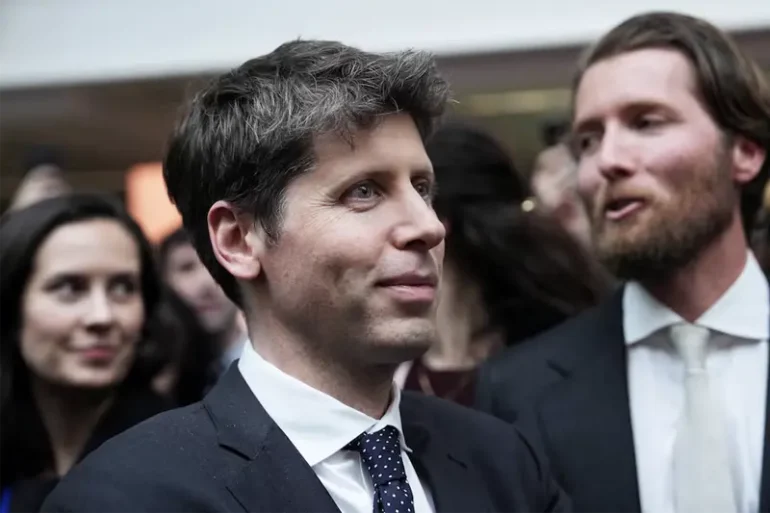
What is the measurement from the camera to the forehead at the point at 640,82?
2.30 metres

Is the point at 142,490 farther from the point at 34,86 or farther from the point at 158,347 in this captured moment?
the point at 34,86

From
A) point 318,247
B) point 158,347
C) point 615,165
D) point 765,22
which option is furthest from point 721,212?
point 765,22

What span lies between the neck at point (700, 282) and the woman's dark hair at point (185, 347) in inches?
54.2

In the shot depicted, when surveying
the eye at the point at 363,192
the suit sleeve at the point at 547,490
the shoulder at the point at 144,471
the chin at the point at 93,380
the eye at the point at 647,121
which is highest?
the eye at the point at 363,192

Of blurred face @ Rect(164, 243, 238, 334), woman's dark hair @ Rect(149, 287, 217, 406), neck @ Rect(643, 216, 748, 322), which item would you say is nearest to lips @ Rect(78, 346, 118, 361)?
woman's dark hair @ Rect(149, 287, 217, 406)

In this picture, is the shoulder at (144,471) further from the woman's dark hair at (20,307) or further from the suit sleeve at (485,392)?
the woman's dark hair at (20,307)

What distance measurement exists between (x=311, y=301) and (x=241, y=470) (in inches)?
11.3

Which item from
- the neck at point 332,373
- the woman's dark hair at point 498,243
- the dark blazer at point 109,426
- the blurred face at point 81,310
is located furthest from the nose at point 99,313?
the neck at point 332,373

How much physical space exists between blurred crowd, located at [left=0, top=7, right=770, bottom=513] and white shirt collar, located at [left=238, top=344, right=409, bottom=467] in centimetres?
77

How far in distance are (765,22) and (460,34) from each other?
1.46 m

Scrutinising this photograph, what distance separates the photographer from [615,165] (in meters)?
2.27

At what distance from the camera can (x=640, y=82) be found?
7.63 feet

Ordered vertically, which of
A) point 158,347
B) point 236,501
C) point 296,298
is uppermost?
point 296,298

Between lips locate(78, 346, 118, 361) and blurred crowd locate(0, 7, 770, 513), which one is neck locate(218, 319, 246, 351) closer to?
blurred crowd locate(0, 7, 770, 513)
